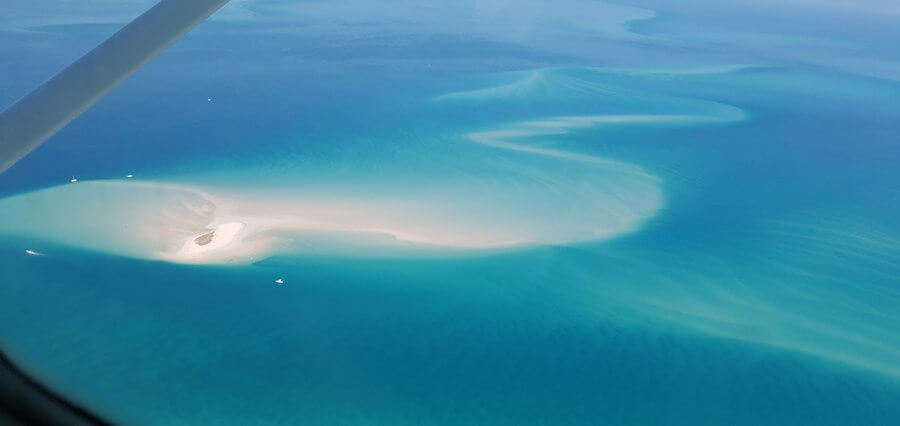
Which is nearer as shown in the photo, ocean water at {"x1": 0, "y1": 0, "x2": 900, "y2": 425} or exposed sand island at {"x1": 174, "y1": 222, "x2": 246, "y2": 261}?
ocean water at {"x1": 0, "y1": 0, "x2": 900, "y2": 425}

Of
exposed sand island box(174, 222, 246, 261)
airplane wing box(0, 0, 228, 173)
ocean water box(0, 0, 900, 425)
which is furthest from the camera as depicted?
exposed sand island box(174, 222, 246, 261)

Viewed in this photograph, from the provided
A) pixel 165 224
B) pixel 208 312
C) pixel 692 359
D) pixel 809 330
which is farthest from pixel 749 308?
pixel 165 224

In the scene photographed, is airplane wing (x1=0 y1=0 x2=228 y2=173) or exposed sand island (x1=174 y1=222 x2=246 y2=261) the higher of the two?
airplane wing (x1=0 y1=0 x2=228 y2=173)

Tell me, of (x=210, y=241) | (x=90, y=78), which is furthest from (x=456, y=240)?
(x=90, y=78)

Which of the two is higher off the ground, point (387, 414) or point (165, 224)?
point (165, 224)

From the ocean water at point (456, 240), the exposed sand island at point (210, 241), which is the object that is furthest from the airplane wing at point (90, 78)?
the exposed sand island at point (210, 241)

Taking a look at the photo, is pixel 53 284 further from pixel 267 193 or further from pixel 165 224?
pixel 267 193

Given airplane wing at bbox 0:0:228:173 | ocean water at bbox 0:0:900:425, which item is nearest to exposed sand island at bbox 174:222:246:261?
ocean water at bbox 0:0:900:425

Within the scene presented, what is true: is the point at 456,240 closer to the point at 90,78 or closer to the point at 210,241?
the point at 210,241

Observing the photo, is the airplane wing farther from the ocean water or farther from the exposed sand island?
the exposed sand island
